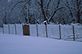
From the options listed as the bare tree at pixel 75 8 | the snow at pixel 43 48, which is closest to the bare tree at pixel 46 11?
the bare tree at pixel 75 8

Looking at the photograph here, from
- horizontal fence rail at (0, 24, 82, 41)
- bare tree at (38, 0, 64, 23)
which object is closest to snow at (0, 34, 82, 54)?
horizontal fence rail at (0, 24, 82, 41)

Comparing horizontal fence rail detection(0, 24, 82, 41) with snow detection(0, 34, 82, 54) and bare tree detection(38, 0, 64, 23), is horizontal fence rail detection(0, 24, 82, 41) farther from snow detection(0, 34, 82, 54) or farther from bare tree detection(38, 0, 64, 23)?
bare tree detection(38, 0, 64, 23)

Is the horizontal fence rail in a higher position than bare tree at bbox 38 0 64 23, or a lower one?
lower

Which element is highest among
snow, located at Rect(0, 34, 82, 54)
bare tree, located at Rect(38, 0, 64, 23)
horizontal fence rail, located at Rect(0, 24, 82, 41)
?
bare tree, located at Rect(38, 0, 64, 23)

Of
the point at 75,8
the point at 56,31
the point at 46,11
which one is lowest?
the point at 56,31

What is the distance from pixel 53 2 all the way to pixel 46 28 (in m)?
11.1

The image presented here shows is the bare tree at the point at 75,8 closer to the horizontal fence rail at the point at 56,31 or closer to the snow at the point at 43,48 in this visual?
the horizontal fence rail at the point at 56,31

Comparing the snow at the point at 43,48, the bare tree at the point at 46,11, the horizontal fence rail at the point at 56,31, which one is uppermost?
the bare tree at the point at 46,11

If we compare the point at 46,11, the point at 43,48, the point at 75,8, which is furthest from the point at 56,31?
the point at 46,11

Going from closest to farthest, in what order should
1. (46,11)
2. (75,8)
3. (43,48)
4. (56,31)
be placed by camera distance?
(43,48) → (56,31) → (75,8) → (46,11)

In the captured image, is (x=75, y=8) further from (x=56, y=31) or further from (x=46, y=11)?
(x=56, y=31)

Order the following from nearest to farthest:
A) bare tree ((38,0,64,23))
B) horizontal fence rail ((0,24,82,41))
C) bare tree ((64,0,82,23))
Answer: horizontal fence rail ((0,24,82,41)) → bare tree ((64,0,82,23)) → bare tree ((38,0,64,23))

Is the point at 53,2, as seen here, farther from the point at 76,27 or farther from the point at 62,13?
the point at 76,27

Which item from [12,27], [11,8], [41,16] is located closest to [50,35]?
[12,27]
